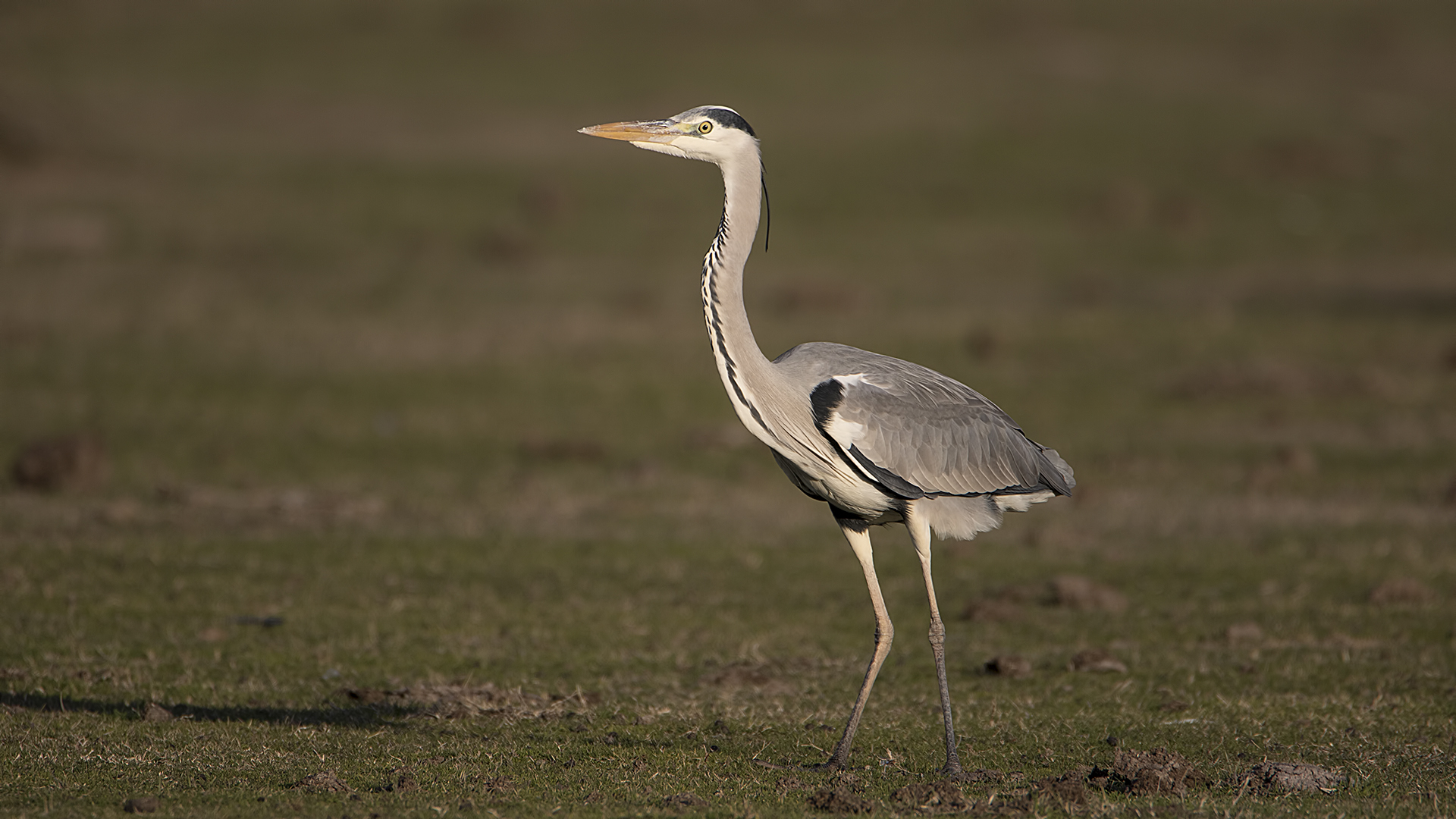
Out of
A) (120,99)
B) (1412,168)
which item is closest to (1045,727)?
(1412,168)

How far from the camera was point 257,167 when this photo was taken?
3091cm

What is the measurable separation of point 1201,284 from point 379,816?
893 inches

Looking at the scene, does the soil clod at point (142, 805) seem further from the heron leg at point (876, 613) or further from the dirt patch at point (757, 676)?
the dirt patch at point (757, 676)

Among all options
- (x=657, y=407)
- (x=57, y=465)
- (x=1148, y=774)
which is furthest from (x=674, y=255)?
(x=1148, y=774)

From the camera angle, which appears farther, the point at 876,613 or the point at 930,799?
the point at 876,613

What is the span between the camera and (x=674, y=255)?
27.5 meters

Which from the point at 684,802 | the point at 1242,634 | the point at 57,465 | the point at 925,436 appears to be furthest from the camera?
the point at 57,465

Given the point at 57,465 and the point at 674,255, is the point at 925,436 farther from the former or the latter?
the point at 674,255

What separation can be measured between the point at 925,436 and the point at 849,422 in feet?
1.77

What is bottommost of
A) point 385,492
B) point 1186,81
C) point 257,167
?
point 385,492

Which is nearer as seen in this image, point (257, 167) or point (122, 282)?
point (122, 282)

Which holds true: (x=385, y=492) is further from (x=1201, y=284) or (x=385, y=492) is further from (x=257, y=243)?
(x=1201, y=284)

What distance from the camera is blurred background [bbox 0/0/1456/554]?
16.0 meters

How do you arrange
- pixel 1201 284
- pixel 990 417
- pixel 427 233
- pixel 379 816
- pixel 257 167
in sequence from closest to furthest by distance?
1. pixel 379 816
2. pixel 990 417
3. pixel 1201 284
4. pixel 427 233
5. pixel 257 167
